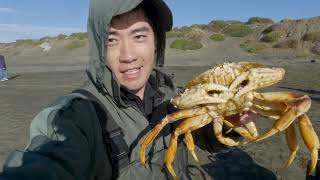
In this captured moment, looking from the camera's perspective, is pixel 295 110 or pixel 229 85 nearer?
pixel 295 110

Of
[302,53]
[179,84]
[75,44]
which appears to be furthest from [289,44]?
[75,44]

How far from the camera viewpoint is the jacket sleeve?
214 centimetres

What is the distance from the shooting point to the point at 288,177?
6.57 metres

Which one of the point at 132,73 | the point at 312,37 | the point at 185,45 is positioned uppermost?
the point at 132,73

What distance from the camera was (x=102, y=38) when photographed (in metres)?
3.14

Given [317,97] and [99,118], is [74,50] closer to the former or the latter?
[317,97]

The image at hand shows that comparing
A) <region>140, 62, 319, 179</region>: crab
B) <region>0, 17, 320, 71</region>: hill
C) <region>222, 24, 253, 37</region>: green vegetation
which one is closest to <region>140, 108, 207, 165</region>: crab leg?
<region>140, 62, 319, 179</region>: crab

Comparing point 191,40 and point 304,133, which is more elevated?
point 304,133

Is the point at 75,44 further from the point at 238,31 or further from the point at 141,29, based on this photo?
the point at 141,29

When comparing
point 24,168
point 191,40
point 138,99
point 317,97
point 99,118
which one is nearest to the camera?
point 24,168

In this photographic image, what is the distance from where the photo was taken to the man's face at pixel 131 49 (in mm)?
3367

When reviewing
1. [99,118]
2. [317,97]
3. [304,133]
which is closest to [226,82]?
[304,133]

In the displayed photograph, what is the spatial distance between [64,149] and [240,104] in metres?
1.33

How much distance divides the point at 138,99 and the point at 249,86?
1.00 m
